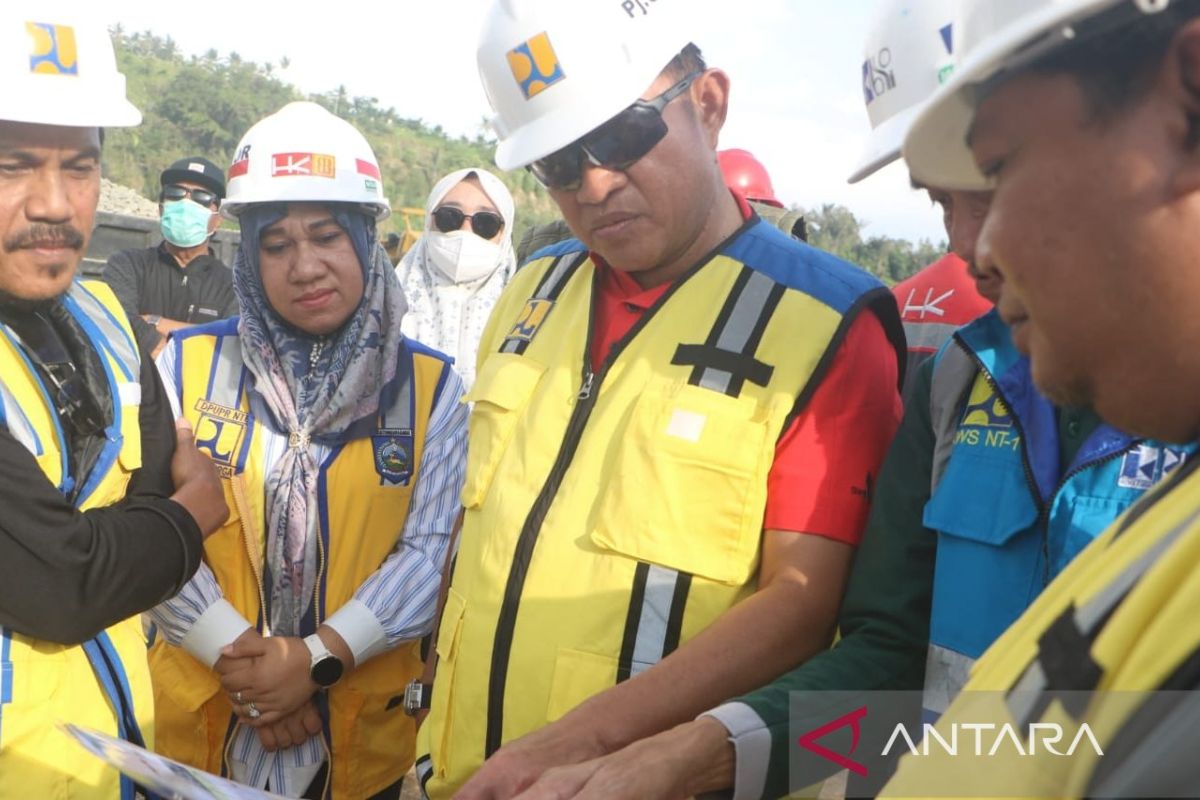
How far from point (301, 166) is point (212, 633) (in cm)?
129

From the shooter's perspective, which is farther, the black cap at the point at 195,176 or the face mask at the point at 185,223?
the black cap at the point at 195,176

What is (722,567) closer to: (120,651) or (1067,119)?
(1067,119)

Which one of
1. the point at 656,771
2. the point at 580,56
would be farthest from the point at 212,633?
the point at 580,56

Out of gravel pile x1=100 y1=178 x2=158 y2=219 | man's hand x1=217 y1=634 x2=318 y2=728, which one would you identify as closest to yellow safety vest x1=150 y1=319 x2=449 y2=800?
man's hand x1=217 y1=634 x2=318 y2=728

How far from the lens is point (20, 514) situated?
78.9 inches

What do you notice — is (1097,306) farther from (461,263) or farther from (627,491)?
(461,263)

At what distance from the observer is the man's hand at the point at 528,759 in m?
1.75

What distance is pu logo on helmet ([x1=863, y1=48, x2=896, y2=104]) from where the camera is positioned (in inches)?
88.7

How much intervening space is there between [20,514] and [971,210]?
177 cm

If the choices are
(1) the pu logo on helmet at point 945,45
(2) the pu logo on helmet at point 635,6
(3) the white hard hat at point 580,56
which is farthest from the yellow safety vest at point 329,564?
(1) the pu logo on helmet at point 945,45

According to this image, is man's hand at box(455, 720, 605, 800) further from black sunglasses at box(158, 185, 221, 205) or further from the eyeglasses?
black sunglasses at box(158, 185, 221, 205)

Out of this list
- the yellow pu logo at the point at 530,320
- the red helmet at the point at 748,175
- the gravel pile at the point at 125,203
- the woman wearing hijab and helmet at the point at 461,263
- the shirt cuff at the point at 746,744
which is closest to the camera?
the shirt cuff at the point at 746,744

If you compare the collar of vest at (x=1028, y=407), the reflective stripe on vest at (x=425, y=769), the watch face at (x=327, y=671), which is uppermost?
the collar of vest at (x=1028, y=407)

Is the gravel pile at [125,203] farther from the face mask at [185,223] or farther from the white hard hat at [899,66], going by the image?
the white hard hat at [899,66]
